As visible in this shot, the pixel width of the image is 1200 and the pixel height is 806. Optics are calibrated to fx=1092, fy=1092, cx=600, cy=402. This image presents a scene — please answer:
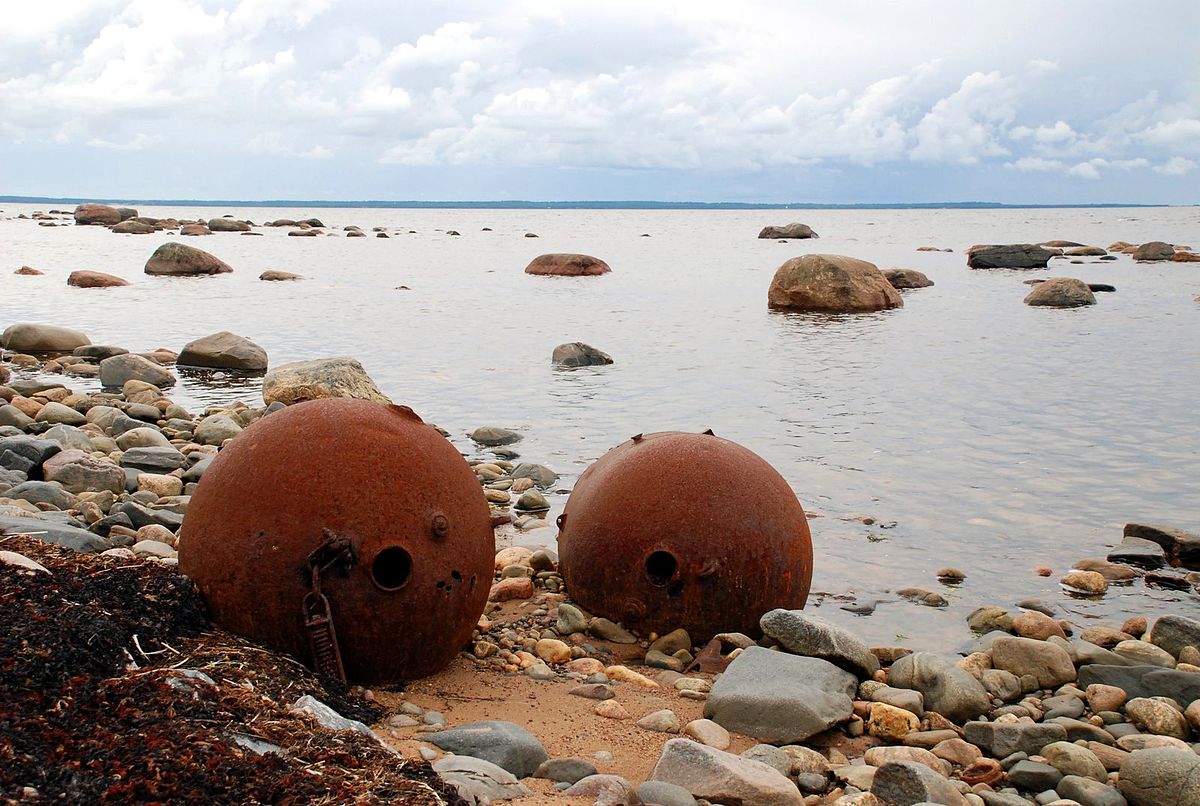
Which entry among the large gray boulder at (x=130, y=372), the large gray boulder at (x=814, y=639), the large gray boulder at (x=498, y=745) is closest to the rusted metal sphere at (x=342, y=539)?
the large gray boulder at (x=498, y=745)

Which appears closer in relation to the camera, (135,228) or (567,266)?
(567,266)

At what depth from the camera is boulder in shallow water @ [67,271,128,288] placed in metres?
32.0

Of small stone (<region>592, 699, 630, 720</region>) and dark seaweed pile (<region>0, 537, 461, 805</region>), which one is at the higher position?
dark seaweed pile (<region>0, 537, 461, 805</region>)

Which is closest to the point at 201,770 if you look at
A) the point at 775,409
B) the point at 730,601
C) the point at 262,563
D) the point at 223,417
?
the point at 262,563

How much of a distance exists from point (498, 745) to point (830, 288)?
85.0ft

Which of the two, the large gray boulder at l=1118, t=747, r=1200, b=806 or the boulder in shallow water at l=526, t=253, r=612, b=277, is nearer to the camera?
the large gray boulder at l=1118, t=747, r=1200, b=806

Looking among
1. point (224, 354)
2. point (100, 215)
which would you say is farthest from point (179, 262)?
point (100, 215)

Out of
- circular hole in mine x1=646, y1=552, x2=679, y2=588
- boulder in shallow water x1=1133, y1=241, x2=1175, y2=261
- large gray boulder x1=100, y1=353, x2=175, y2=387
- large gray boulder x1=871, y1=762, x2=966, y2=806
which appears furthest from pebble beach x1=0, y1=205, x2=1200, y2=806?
boulder in shallow water x1=1133, y1=241, x2=1175, y2=261

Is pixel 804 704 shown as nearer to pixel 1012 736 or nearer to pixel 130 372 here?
pixel 1012 736

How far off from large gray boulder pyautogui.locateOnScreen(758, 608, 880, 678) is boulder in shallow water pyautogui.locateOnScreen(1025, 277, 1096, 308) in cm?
2577

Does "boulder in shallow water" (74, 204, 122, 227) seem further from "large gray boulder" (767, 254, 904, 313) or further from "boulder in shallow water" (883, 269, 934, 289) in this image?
"large gray boulder" (767, 254, 904, 313)

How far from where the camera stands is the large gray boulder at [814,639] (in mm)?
5750

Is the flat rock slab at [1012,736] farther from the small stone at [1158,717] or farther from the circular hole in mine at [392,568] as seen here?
the circular hole in mine at [392,568]

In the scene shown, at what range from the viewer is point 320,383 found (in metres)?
14.3
